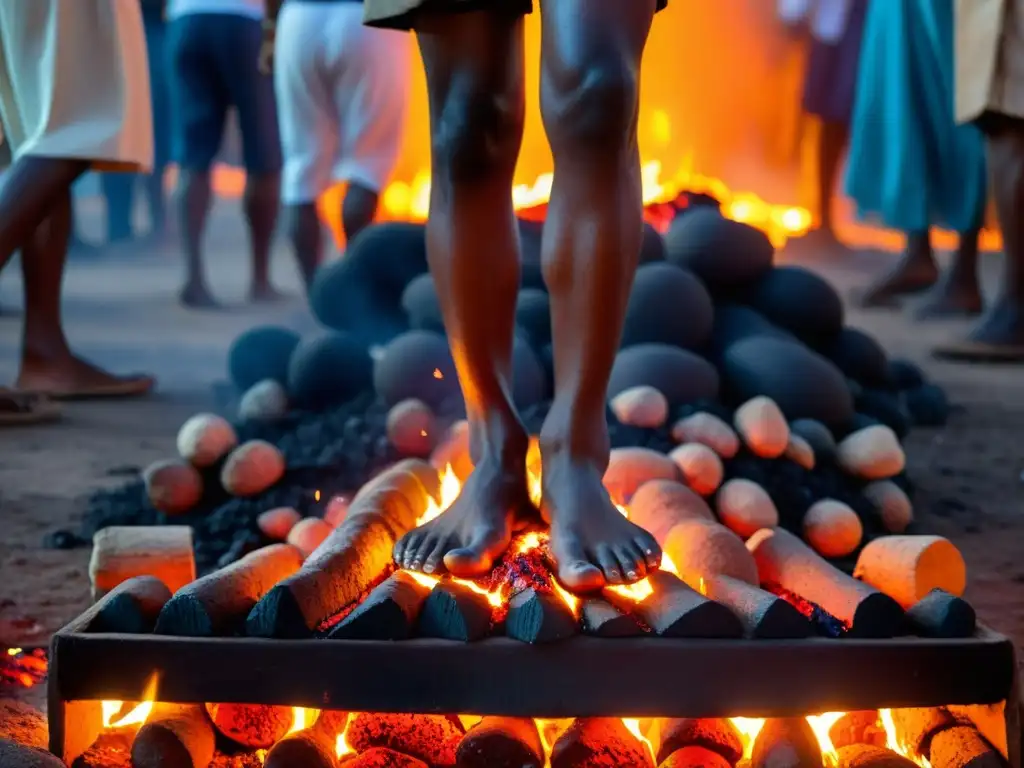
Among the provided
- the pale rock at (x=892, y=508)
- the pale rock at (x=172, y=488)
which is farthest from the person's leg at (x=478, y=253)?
the pale rock at (x=892, y=508)

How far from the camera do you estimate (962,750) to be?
1.31 m

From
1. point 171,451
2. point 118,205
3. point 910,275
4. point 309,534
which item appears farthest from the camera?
point 118,205

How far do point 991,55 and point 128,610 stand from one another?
3.30 metres

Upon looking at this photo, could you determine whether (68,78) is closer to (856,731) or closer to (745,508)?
(745,508)

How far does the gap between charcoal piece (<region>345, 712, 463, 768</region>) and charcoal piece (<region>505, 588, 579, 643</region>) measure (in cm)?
15

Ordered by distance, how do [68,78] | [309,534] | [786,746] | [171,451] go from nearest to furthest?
[786,746] < [309,534] < [171,451] < [68,78]

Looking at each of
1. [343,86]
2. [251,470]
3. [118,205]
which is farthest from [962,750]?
[118,205]

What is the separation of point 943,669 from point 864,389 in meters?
1.95

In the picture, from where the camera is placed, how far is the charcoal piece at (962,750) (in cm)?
127

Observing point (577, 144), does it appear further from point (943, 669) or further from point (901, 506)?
point (901, 506)

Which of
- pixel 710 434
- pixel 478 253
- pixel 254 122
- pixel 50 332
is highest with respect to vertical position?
pixel 478 253

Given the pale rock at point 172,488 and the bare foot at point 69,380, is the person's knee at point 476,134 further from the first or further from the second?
the bare foot at point 69,380

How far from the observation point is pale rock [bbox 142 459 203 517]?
2320 millimetres

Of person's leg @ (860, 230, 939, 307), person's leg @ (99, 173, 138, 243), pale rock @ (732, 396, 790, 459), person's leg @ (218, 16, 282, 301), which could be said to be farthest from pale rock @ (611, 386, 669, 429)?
person's leg @ (99, 173, 138, 243)
